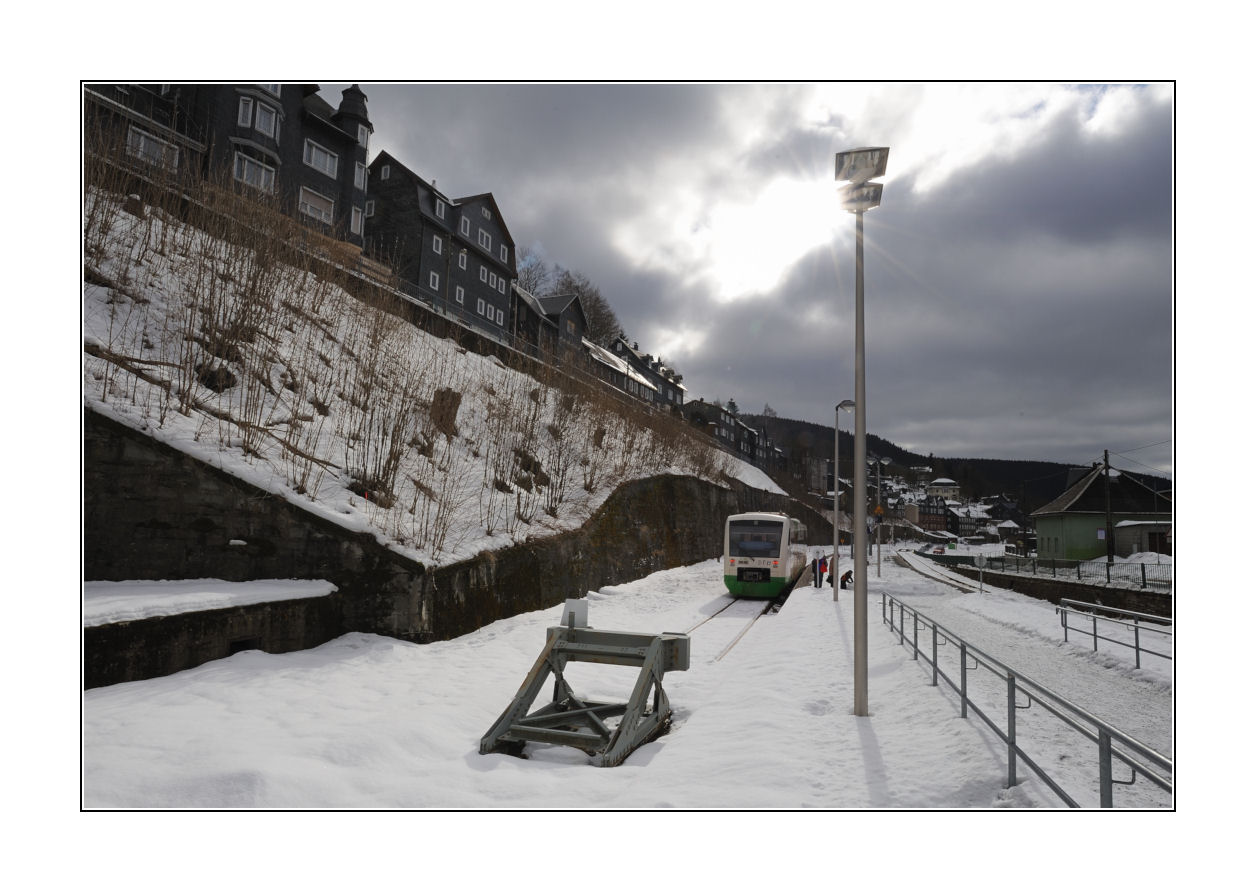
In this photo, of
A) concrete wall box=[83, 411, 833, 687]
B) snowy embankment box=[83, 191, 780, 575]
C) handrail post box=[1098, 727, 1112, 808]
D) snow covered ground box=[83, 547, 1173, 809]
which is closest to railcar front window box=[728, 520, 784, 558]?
snowy embankment box=[83, 191, 780, 575]

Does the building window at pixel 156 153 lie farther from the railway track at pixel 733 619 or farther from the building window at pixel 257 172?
the building window at pixel 257 172

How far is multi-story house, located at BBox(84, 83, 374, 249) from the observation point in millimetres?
27562

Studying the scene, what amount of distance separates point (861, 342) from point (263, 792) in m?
7.57

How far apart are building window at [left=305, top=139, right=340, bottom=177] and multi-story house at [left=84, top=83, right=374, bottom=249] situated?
5 cm

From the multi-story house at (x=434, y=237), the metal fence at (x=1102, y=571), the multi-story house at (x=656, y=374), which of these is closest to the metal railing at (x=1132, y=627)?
the metal fence at (x=1102, y=571)

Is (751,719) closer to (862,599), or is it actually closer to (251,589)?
(862,599)

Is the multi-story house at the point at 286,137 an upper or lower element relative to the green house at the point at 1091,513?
upper

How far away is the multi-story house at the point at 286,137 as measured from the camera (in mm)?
27562

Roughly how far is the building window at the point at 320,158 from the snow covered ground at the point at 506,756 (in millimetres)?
32708

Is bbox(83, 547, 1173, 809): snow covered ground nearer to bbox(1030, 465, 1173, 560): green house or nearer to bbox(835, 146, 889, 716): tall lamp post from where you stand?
bbox(835, 146, 889, 716): tall lamp post

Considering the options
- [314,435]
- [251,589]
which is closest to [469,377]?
[314,435]

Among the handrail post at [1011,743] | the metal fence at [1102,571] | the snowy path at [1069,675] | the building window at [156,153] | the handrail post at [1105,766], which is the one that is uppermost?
the building window at [156,153]

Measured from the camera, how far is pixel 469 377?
69.8 feet

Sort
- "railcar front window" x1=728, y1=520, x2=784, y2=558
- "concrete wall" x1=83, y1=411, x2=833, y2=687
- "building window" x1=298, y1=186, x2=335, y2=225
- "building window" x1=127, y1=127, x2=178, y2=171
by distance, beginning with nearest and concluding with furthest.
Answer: "concrete wall" x1=83, y1=411, x2=833, y2=687
"building window" x1=127, y1=127, x2=178, y2=171
"railcar front window" x1=728, y1=520, x2=784, y2=558
"building window" x1=298, y1=186, x2=335, y2=225
